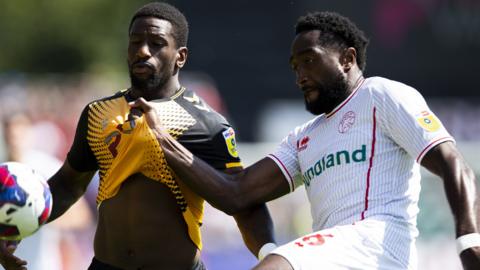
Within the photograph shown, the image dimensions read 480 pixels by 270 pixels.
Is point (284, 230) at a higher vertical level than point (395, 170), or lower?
lower

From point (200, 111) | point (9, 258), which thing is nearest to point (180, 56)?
point (200, 111)

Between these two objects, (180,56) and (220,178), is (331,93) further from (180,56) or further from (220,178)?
(180,56)

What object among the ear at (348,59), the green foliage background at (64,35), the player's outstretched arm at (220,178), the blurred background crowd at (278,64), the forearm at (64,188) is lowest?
the green foliage background at (64,35)

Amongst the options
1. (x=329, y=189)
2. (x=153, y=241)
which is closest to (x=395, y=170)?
(x=329, y=189)

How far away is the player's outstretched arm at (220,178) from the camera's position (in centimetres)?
734

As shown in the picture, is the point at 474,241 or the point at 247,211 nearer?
the point at 474,241

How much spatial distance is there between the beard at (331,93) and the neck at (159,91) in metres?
0.97

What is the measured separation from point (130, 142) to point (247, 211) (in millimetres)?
891

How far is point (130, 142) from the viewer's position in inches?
295

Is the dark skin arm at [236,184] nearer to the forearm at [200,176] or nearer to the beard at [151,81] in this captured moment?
the forearm at [200,176]

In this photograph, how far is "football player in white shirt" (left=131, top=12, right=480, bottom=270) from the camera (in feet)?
21.5

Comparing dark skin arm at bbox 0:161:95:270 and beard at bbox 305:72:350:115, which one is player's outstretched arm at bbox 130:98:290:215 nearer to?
beard at bbox 305:72:350:115

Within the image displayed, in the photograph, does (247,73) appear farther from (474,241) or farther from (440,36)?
(474,241)

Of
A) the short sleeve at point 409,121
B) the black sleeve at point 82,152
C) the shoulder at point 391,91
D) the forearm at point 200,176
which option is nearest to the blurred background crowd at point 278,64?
the black sleeve at point 82,152
